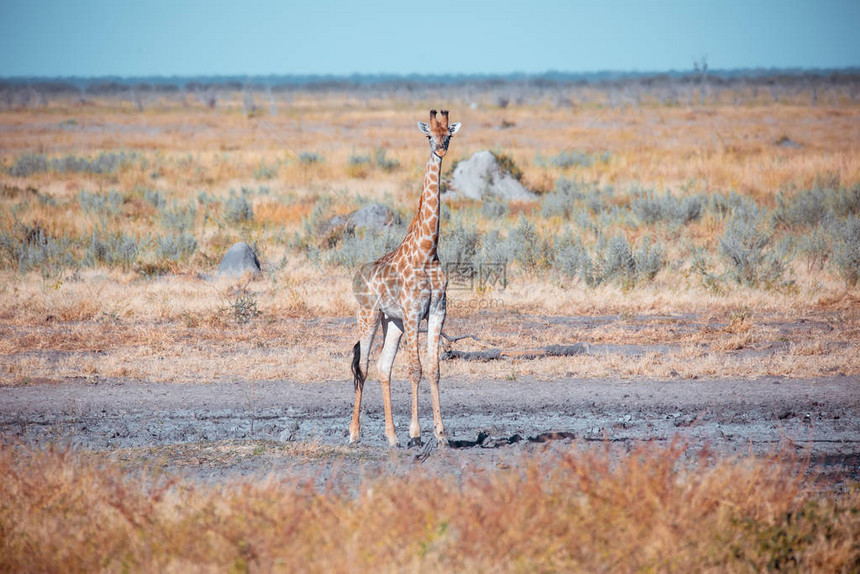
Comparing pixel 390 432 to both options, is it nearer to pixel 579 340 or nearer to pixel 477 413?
pixel 477 413

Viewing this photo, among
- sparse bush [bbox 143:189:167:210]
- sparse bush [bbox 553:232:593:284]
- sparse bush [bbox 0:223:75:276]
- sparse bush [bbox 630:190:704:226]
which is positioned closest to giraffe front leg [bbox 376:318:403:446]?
sparse bush [bbox 553:232:593:284]

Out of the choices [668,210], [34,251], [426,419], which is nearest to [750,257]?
[668,210]

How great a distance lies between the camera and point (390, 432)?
7.55 meters

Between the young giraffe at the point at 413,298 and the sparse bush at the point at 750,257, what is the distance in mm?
8750

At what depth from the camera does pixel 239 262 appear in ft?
51.1

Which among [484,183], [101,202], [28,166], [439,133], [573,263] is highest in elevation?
[439,133]

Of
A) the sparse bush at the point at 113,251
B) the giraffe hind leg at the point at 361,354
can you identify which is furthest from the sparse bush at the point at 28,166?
the giraffe hind leg at the point at 361,354

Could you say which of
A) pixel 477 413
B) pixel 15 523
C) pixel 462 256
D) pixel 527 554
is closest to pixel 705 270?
pixel 462 256

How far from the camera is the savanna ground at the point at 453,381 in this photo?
496 centimetres

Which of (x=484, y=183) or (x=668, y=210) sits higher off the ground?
(x=484, y=183)

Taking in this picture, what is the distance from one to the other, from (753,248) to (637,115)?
155ft

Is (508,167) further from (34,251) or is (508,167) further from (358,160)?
(34,251)

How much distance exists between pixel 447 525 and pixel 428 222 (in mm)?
3482

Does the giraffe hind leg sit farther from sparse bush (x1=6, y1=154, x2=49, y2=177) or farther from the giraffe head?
sparse bush (x1=6, y1=154, x2=49, y2=177)
